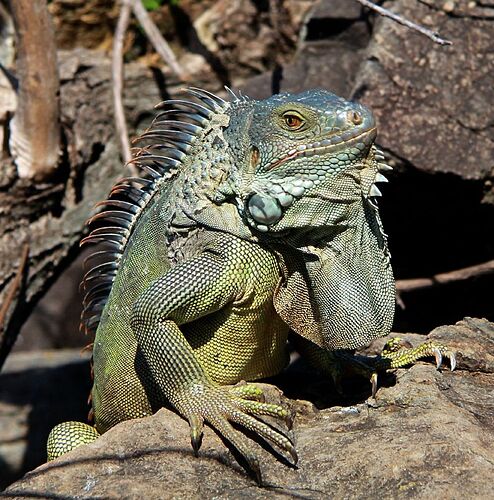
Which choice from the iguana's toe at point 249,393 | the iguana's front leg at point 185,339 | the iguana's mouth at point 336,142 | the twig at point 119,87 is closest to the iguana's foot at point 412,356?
the iguana's toe at point 249,393

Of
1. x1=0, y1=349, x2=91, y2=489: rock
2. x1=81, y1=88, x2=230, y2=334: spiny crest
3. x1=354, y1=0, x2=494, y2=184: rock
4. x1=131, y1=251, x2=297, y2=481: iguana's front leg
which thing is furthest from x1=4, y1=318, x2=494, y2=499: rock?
x1=0, y1=349, x2=91, y2=489: rock

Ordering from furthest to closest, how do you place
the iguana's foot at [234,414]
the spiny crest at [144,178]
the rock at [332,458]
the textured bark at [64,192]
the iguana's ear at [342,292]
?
the textured bark at [64,192], the spiny crest at [144,178], the iguana's ear at [342,292], the iguana's foot at [234,414], the rock at [332,458]

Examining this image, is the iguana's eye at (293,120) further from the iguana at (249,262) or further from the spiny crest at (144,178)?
the spiny crest at (144,178)

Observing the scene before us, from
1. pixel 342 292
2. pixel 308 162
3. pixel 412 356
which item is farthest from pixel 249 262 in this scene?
pixel 412 356

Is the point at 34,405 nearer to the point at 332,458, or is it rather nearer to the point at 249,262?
the point at 249,262

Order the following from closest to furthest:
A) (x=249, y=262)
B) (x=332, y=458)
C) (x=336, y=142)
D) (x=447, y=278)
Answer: (x=332, y=458) < (x=336, y=142) < (x=249, y=262) < (x=447, y=278)

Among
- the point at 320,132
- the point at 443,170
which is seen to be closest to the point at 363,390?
the point at 320,132

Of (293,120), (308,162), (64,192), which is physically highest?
(293,120)

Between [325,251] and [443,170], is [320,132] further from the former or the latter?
[443,170]
